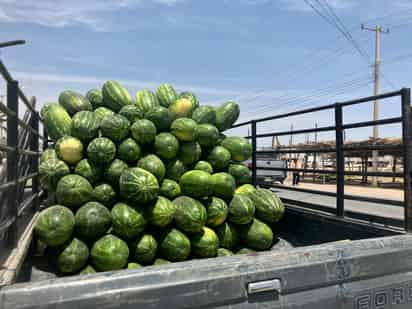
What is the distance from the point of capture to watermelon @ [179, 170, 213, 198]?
3150 millimetres

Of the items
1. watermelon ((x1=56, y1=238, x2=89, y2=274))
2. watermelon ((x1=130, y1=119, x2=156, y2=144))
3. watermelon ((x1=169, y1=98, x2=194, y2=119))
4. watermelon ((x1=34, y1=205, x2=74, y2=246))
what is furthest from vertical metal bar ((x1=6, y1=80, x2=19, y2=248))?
watermelon ((x1=169, y1=98, x2=194, y2=119))

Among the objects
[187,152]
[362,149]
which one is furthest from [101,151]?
[362,149]

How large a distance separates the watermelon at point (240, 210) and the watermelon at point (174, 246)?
21.9 inches

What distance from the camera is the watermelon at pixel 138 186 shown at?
2.80 metres

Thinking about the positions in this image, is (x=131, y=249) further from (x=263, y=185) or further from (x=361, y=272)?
(x=263, y=185)

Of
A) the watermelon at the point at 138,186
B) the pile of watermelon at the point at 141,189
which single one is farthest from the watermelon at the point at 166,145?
the watermelon at the point at 138,186

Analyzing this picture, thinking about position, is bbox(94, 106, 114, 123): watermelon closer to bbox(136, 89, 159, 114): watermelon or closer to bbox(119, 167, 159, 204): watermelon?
bbox(136, 89, 159, 114): watermelon

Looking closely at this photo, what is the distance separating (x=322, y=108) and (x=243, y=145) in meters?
0.93

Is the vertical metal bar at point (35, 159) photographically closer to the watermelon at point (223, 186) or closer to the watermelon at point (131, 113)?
the watermelon at point (131, 113)

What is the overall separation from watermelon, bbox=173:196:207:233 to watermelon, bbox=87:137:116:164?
0.72m

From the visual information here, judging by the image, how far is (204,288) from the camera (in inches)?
64.3

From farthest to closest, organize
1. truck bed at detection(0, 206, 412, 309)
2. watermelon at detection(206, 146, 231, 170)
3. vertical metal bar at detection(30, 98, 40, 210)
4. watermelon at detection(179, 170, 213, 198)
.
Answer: vertical metal bar at detection(30, 98, 40, 210)
watermelon at detection(206, 146, 231, 170)
watermelon at detection(179, 170, 213, 198)
truck bed at detection(0, 206, 412, 309)

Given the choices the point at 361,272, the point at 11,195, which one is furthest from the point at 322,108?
the point at 11,195

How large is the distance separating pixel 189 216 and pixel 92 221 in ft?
2.50
